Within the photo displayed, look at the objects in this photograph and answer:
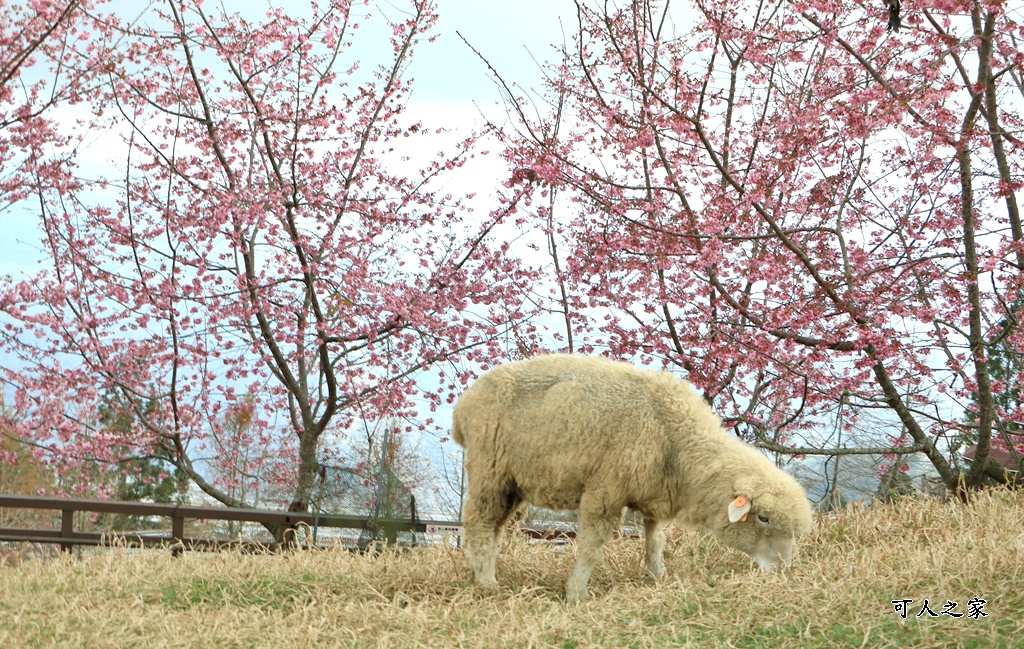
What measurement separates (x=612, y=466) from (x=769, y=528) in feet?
3.13

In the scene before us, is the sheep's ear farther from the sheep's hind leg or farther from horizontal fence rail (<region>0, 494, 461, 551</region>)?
horizontal fence rail (<region>0, 494, 461, 551</region>)

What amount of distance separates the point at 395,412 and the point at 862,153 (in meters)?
5.97

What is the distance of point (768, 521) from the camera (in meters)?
5.73

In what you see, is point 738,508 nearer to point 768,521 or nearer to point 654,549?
point 768,521

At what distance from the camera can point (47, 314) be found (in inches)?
476

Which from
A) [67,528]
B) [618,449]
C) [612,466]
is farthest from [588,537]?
[67,528]

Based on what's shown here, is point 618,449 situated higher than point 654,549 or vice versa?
point 618,449

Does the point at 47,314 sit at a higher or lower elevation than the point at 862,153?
lower

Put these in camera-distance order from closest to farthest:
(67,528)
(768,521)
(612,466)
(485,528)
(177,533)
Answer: (768,521), (612,466), (485,528), (177,533), (67,528)

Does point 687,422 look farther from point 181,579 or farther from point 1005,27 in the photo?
point 1005,27

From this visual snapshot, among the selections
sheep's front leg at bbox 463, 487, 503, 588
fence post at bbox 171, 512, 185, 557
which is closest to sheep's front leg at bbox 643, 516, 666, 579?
sheep's front leg at bbox 463, 487, 503, 588

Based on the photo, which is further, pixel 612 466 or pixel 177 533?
pixel 177 533

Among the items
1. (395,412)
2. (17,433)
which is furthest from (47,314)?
(395,412)

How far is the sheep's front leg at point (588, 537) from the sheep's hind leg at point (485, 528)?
56 cm
